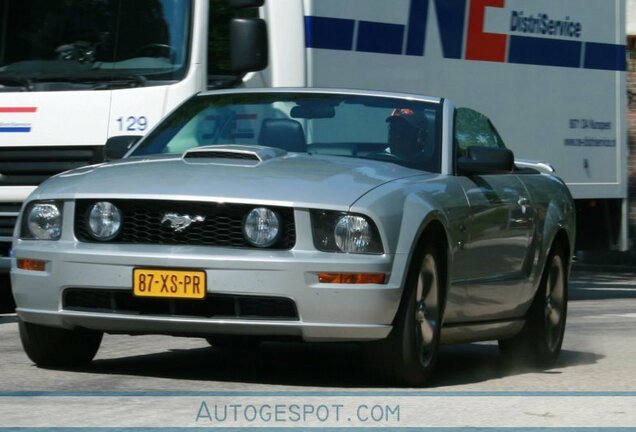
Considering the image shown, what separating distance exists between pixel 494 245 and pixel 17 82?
17.2 ft

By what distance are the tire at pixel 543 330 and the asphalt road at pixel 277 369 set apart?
123 millimetres

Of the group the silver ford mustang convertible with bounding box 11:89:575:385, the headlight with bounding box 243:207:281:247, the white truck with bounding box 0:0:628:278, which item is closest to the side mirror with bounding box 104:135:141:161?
the silver ford mustang convertible with bounding box 11:89:575:385

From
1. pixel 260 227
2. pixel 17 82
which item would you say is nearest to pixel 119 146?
pixel 260 227

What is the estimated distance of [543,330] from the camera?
9578mm

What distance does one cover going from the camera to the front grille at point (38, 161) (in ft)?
40.8

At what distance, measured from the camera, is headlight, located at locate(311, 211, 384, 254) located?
7.39 meters

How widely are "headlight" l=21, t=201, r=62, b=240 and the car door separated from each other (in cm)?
195

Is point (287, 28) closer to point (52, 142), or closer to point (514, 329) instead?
point (52, 142)

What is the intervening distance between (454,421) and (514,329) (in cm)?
269

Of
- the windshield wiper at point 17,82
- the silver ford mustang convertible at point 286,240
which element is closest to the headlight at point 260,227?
the silver ford mustang convertible at point 286,240

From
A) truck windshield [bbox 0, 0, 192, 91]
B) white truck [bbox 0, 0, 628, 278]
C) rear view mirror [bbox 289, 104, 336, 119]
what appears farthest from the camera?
truck windshield [bbox 0, 0, 192, 91]

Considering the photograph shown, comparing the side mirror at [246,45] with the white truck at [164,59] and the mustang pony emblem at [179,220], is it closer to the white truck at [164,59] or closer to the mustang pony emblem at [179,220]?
the white truck at [164,59]

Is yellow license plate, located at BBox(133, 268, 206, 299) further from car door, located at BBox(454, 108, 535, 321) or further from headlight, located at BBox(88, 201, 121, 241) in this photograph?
car door, located at BBox(454, 108, 535, 321)

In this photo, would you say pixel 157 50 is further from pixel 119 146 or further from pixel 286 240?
pixel 286 240
